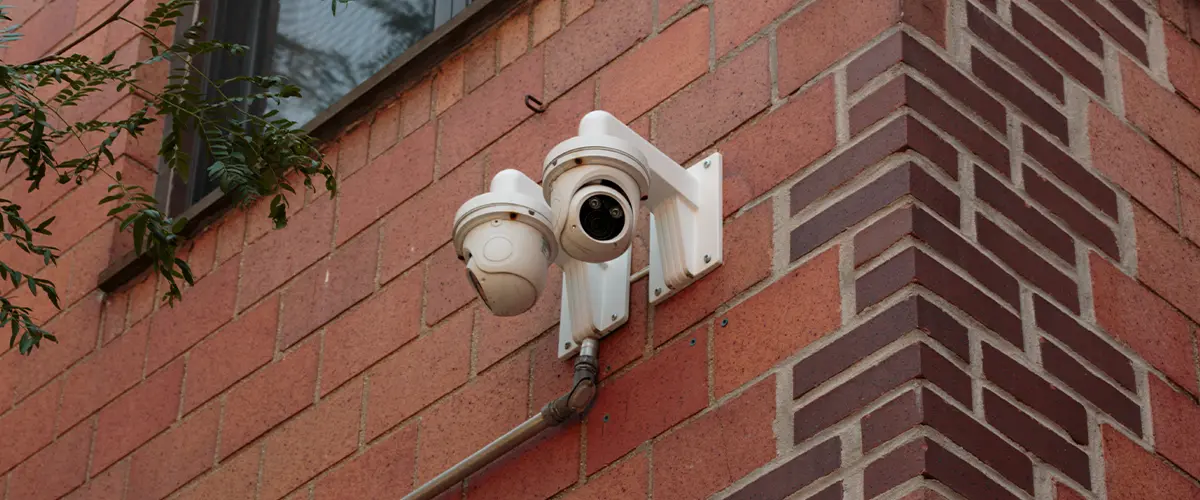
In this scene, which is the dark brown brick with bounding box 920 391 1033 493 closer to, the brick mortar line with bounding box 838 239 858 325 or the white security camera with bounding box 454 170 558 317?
the brick mortar line with bounding box 838 239 858 325

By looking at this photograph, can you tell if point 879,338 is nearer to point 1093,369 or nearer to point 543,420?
point 1093,369

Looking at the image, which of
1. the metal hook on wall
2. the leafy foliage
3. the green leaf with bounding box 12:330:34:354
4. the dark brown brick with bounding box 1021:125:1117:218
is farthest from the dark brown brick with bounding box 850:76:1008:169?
the green leaf with bounding box 12:330:34:354

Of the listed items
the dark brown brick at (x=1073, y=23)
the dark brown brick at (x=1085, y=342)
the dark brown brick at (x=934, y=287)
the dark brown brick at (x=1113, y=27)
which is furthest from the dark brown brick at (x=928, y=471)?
the dark brown brick at (x=1113, y=27)

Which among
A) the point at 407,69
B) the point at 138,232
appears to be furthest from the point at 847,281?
the point at 407,69

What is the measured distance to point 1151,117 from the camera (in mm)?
4133

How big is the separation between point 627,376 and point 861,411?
26.5 inches

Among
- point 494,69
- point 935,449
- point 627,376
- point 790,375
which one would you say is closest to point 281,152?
point 494,69

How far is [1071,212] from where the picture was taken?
3762 mm

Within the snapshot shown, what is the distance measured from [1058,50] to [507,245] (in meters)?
1.20

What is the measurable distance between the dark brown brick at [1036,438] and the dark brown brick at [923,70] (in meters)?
0.62

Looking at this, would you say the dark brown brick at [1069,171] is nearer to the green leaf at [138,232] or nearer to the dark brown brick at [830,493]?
the dark brown brick at [830,493]

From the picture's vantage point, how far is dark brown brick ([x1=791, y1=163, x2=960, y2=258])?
11.4 ft

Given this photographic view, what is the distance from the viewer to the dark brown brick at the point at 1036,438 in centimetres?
332

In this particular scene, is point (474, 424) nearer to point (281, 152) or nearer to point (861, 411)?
point (281, 152)
